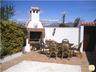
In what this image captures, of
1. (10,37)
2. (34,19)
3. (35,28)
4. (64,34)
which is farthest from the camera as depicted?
(34,19)

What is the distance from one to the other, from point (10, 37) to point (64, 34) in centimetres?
941

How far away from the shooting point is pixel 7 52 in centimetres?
1875

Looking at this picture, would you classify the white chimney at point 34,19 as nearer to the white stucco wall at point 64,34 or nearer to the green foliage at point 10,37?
the white stucco wall at point 64,34

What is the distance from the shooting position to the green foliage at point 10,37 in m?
18.6

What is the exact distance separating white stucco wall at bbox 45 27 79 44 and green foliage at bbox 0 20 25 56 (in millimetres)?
6762

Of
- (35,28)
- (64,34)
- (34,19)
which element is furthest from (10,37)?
(34,19)

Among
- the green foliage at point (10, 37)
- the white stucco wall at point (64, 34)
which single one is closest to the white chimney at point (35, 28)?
the white stucco wall at point (64, 34)

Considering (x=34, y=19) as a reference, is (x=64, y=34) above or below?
below

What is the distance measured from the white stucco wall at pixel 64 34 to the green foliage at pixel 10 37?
6.76 meters

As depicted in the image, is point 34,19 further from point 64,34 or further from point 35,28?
point 64,34

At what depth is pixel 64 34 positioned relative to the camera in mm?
26734

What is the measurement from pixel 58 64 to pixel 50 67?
1336 millimetres

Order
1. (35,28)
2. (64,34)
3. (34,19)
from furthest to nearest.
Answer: (34,19), (35,28), (64,34)

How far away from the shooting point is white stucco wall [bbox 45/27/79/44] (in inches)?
1025
